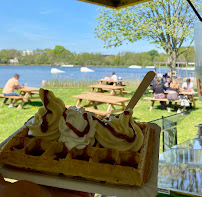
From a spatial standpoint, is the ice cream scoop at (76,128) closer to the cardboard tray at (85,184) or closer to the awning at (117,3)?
the cardboard tray at (85,184)

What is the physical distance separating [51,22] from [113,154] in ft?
244

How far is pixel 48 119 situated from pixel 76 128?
0.10 metres

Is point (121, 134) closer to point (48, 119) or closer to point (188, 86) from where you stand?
point (48, 119)

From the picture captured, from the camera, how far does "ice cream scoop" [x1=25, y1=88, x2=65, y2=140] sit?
26.2 inches

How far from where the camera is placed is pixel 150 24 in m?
12.2

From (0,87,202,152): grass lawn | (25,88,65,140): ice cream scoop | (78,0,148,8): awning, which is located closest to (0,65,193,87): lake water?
(0,87,202,152): grass lawn

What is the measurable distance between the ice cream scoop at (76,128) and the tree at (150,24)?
11.7 metres

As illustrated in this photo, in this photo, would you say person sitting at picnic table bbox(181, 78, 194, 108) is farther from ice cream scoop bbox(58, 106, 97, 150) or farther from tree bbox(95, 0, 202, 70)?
ice cream scoop bbox(58, 106, 97, 150)

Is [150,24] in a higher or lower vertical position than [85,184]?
higher

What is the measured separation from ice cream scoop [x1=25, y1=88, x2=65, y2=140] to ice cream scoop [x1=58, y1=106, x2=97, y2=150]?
0.04 meters

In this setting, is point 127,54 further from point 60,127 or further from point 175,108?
point 60,127

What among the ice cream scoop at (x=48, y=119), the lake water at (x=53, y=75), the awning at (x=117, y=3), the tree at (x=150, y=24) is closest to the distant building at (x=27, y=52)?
the lake water at (x=53, y=75)

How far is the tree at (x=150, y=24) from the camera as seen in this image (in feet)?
39.1

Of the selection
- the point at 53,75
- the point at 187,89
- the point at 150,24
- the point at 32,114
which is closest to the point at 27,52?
the point at 53,75
